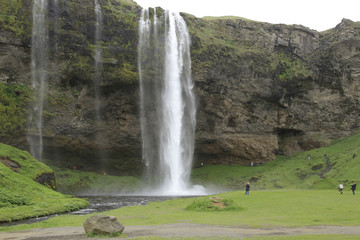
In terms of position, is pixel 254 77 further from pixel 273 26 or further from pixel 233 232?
pixel 233 232


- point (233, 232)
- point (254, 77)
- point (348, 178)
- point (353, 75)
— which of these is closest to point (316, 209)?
point (233, 232)

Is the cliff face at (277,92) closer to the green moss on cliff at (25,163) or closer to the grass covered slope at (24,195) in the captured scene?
the green moss on cliff at (25,163)

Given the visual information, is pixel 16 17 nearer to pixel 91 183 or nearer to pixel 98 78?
pixel 98 78

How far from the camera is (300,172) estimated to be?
172 ft

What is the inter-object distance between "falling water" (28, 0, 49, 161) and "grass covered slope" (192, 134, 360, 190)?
28.2m

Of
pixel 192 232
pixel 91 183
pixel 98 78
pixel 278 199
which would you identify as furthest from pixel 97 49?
pixel 192 232

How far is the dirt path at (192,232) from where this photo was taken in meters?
13.0

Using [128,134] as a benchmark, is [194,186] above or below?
below

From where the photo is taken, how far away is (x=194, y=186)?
53.6m

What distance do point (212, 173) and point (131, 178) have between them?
1529 cm

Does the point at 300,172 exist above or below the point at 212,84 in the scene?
below

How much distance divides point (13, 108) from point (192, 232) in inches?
1636

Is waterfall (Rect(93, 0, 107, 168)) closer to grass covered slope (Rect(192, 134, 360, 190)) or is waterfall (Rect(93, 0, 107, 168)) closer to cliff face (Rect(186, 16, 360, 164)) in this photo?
cliff face (Rect(186, 16, 360, 164))

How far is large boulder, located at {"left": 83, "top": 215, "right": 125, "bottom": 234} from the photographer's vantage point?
13.4 metres
